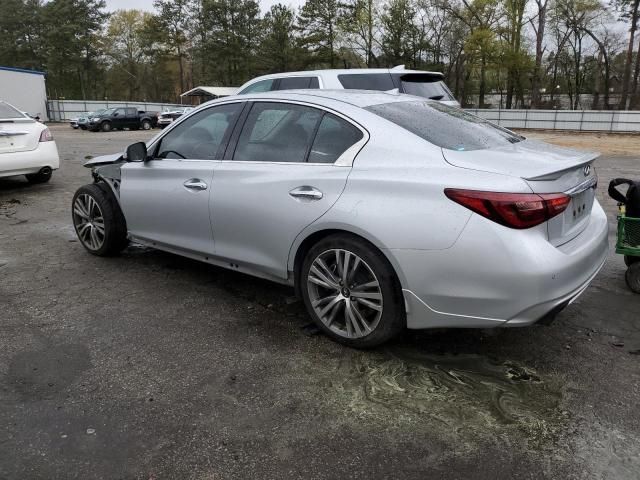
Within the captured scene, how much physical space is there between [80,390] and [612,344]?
3.22 metres

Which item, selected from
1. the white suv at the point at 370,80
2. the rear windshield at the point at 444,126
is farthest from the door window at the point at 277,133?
the white suv at the point at 370,80

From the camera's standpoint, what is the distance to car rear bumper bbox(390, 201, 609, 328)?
2.75 meters

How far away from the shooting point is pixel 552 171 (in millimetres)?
2922

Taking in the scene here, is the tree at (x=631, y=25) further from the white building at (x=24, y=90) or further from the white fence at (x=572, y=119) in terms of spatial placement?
the white building at (x=24, y=90)

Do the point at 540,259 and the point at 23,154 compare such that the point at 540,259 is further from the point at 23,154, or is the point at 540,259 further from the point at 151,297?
the point at 23,154

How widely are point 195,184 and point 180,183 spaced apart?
0.21 metres

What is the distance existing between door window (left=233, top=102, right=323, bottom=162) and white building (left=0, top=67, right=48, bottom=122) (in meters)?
37.8

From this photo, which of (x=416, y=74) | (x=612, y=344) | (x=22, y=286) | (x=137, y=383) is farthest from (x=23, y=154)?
(x=612, y=344)

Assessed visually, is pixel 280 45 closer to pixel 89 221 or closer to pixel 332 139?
pixel 89 221

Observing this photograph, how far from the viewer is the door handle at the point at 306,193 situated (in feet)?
11.0

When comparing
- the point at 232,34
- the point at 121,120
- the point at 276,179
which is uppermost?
the point at 232,34

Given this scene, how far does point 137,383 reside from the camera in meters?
3.08

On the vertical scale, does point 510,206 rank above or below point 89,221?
above

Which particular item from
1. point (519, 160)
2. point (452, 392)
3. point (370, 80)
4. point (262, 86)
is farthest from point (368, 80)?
point (452, 392)
